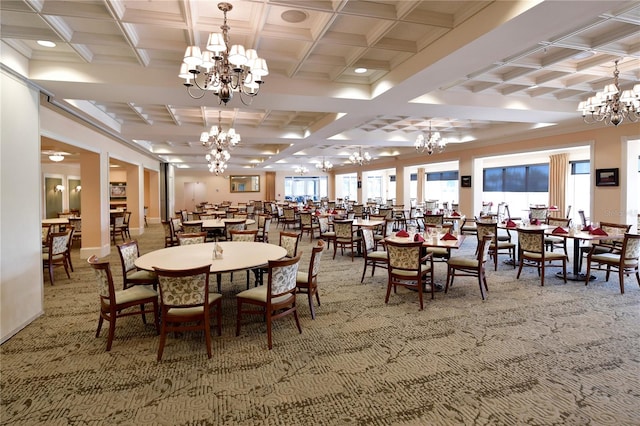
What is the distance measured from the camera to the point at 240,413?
7.88 feet

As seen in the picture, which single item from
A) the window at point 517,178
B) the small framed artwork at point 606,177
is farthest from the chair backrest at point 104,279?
the window at point 517,178

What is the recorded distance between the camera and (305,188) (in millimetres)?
24812

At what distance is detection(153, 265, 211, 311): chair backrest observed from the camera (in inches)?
119

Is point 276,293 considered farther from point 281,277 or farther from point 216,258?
point 216,258

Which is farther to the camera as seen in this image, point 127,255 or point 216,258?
point 127,255

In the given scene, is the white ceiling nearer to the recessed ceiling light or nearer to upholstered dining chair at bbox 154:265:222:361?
the recessed ceiling light

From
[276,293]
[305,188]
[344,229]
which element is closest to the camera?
[276,293]

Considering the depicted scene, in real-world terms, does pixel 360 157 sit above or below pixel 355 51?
below

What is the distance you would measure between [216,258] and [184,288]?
88cm

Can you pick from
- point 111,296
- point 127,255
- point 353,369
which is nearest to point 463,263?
point 353,369

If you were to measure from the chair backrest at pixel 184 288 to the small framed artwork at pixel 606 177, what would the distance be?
864 centimetres

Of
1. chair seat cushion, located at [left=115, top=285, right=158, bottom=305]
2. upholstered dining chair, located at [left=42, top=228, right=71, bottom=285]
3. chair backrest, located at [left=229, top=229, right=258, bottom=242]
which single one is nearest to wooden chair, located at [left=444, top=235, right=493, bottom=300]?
chair backrest, located at [left=229, top=229, right=258, bottom=242]

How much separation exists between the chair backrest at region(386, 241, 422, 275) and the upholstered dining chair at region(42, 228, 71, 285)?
5.34 meters

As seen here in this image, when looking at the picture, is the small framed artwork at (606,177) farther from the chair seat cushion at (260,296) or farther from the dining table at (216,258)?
the chair seat cushion at (260,296)
